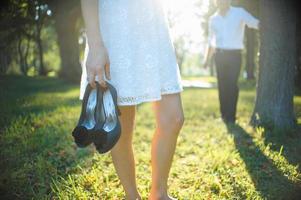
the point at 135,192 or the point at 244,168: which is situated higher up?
the point at 135,192

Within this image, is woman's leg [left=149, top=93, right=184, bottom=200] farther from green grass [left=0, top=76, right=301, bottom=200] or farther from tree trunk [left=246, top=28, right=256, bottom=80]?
tree trunk [left=246, top=28, right=256, bottom=80]

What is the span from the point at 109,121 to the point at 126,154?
44cm

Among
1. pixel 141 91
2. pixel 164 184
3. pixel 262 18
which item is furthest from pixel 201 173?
pixel 262 18

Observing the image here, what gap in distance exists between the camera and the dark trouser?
663 cm

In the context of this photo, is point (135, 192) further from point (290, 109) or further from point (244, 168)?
point (290, 109)

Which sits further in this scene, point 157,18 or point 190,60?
point 190,60

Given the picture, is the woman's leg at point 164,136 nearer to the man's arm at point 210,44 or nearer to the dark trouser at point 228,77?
the dark trouser at point 228,77

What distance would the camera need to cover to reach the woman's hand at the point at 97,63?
2154mm

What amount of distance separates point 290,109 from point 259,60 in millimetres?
858

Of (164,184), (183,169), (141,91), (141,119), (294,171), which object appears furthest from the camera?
(141,119)

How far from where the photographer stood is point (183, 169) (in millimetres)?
3928

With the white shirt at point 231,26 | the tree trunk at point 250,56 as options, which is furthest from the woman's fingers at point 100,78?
the tree trunk at point 250,56

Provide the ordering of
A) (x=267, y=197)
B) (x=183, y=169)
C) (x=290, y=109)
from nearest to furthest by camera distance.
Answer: (x=267, y=197)
(x=183, y=169)
(x=290, y=109)

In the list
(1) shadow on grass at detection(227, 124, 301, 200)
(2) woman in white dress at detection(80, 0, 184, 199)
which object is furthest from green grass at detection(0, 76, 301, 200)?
(2) woman in white dress at detection(80, 0, 184, 199)
